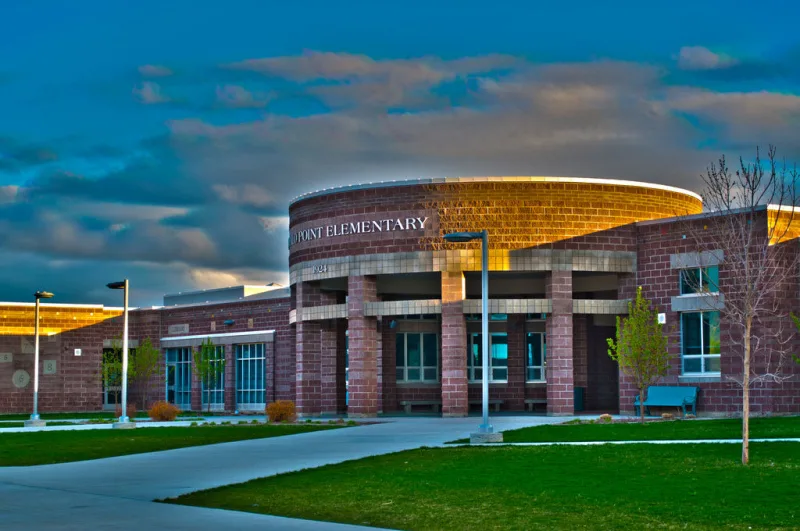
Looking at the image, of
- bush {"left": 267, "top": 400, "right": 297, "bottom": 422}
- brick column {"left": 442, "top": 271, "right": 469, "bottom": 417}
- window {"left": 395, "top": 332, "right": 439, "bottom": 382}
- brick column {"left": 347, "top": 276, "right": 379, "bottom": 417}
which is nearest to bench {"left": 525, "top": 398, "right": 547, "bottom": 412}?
window {"left": 395, "top": 332, "right": 439, "bottom": 382}

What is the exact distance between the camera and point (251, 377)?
64.4m

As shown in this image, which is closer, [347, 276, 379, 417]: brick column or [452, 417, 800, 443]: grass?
[452, 417, 800, 443]: grass

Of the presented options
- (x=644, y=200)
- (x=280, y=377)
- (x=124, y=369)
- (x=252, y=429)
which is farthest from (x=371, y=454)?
(x=280, y=377)

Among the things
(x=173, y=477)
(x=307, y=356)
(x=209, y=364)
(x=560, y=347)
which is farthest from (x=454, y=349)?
(x=173, y=477)

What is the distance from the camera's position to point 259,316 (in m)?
63.4

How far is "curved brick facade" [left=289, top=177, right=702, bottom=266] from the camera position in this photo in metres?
46.2

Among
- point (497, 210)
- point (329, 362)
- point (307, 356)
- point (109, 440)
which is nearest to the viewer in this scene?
point (109, 440)

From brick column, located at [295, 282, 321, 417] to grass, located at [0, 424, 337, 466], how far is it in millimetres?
8489

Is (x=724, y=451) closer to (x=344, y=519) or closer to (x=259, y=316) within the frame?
(x=344, y=519)

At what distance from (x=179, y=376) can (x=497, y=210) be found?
33115mm

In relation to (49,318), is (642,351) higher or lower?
lower

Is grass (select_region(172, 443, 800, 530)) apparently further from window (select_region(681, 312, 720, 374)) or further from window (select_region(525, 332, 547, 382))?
window (select_region(525, 332, 547, 382))

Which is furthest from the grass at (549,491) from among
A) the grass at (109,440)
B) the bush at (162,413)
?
the bush at (162,413)

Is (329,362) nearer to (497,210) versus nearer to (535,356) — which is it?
(535,356)
